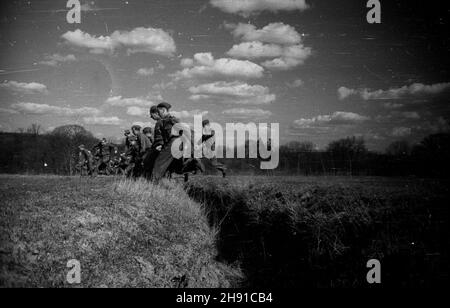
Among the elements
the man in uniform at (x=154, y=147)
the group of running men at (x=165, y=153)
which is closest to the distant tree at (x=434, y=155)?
the group of running men at (x=165, y=153)

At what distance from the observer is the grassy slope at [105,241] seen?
3510mm

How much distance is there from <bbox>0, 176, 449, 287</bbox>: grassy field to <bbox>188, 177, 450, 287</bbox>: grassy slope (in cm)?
1

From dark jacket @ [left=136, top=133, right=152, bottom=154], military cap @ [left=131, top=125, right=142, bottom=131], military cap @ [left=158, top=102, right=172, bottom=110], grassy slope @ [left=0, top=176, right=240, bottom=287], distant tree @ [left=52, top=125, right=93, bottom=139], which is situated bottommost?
grassy slope @ [left=0, top=176, right=240, bottom=287]

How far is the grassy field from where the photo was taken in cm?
328

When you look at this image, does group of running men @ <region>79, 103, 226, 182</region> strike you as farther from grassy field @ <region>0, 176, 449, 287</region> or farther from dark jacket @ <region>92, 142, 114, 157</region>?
dark jacket @ <region>92, 142, 114, 157</region>

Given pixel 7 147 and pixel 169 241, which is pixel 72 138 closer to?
pixel 7 147

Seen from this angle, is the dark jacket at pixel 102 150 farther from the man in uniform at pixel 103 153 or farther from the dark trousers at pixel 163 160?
the dark trousers at pixel 163 160

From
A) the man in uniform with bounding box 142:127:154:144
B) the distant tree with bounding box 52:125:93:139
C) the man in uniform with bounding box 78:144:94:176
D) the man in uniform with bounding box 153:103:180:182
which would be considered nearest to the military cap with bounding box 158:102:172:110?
the man in uniform with bounding box 153:103:180:182

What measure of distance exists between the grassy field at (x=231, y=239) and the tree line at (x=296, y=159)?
13.2 ft

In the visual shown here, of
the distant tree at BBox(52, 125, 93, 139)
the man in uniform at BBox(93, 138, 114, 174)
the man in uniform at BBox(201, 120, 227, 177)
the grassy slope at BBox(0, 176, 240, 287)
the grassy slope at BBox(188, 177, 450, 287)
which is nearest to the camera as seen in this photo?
the grassy slope at BBox(188, 177, 450, 287)

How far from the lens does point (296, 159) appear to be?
2350 centimetres
